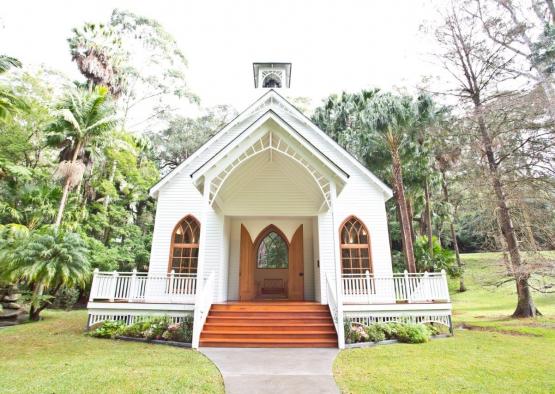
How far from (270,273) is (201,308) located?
5630 mm

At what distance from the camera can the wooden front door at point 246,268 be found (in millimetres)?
11016

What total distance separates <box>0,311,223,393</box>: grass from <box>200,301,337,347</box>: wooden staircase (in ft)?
3.58

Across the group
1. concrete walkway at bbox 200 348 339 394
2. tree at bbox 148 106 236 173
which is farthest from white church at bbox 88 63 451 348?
tree at bbox 148 106 236 173

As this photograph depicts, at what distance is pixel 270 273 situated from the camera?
1315 centimetres

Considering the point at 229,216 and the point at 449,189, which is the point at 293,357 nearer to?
the point at 229,216

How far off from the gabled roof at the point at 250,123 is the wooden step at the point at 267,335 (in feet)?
20.5

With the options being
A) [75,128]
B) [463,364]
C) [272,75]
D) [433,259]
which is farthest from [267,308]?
[433,259]

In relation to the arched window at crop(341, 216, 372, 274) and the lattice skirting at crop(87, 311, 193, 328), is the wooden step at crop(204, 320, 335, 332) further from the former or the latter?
the arched window at crop(341, 216, 372, 274)

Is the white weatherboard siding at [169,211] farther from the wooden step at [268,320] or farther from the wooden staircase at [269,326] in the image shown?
the wooden step at [268,320]

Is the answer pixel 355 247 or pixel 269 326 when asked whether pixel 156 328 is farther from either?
→ pixel 355 247

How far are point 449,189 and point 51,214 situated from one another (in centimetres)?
3052

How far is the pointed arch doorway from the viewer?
1118cm

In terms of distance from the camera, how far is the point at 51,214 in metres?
14.0

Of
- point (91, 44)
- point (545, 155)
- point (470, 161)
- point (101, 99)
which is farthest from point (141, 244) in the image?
point (545, 155)
